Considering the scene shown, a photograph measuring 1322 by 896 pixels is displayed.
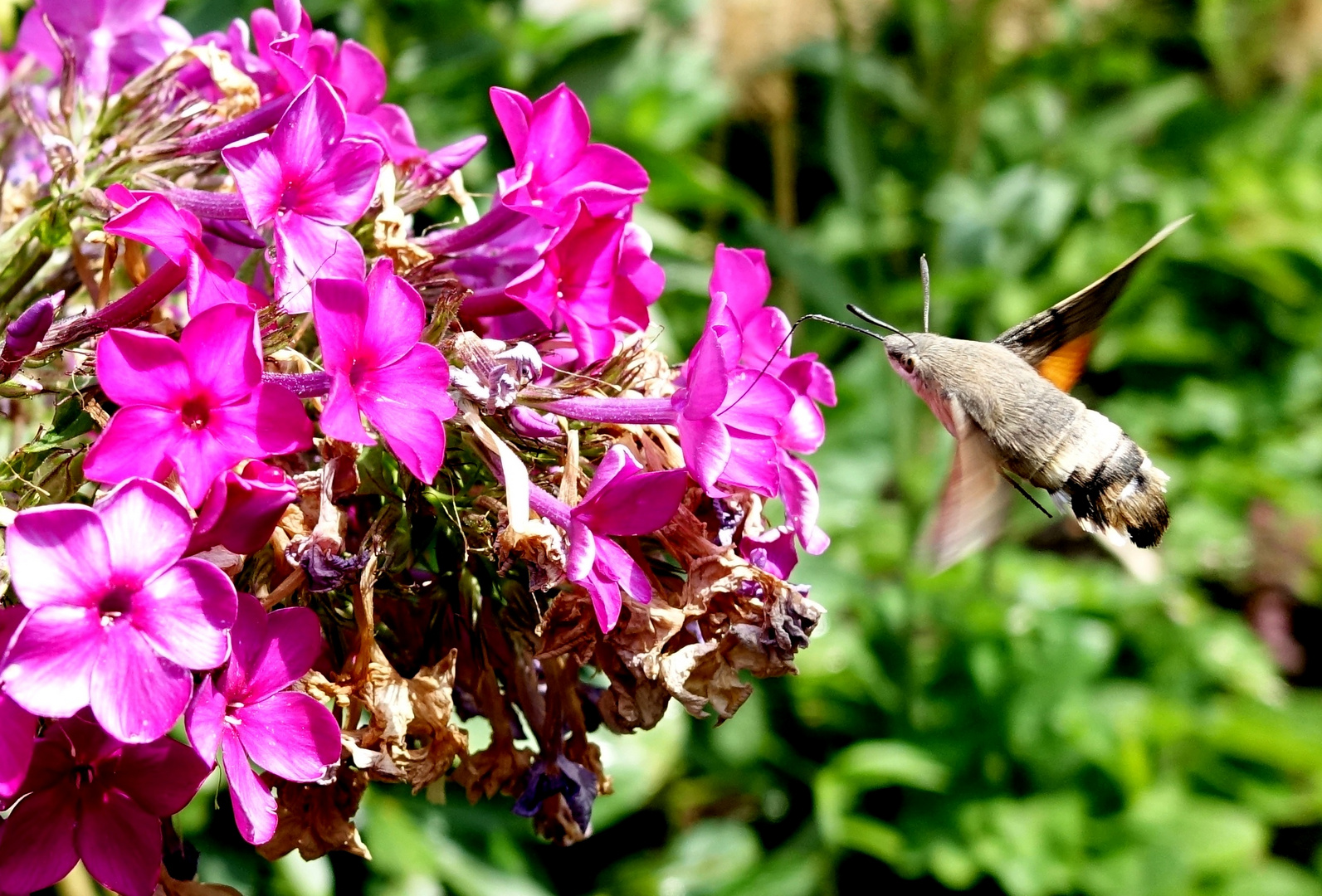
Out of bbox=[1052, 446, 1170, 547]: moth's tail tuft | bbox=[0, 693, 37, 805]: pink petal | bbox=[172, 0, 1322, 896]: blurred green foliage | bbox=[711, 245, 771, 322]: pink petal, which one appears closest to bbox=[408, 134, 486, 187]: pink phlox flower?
bbox=[711, 245, 771, 322]: pink petal

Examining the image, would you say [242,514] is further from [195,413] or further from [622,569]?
[622,569]

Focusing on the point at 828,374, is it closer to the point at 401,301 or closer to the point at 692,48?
the point at 401,301

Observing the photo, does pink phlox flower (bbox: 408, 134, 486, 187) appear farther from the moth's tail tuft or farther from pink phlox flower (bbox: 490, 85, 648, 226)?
the moth's tail tuft

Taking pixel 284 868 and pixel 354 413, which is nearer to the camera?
pixel 354 413

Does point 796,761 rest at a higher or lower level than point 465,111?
lower

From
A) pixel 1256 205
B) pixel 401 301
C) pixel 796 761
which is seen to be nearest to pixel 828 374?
pixel 401 301

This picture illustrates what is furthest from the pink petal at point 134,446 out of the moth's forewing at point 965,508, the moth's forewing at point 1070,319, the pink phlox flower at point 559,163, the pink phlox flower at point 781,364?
the moth's forewing at point 1070,319

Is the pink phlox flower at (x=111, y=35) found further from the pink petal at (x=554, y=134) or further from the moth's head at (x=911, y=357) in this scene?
the moth's head at (x=911, y=357)
